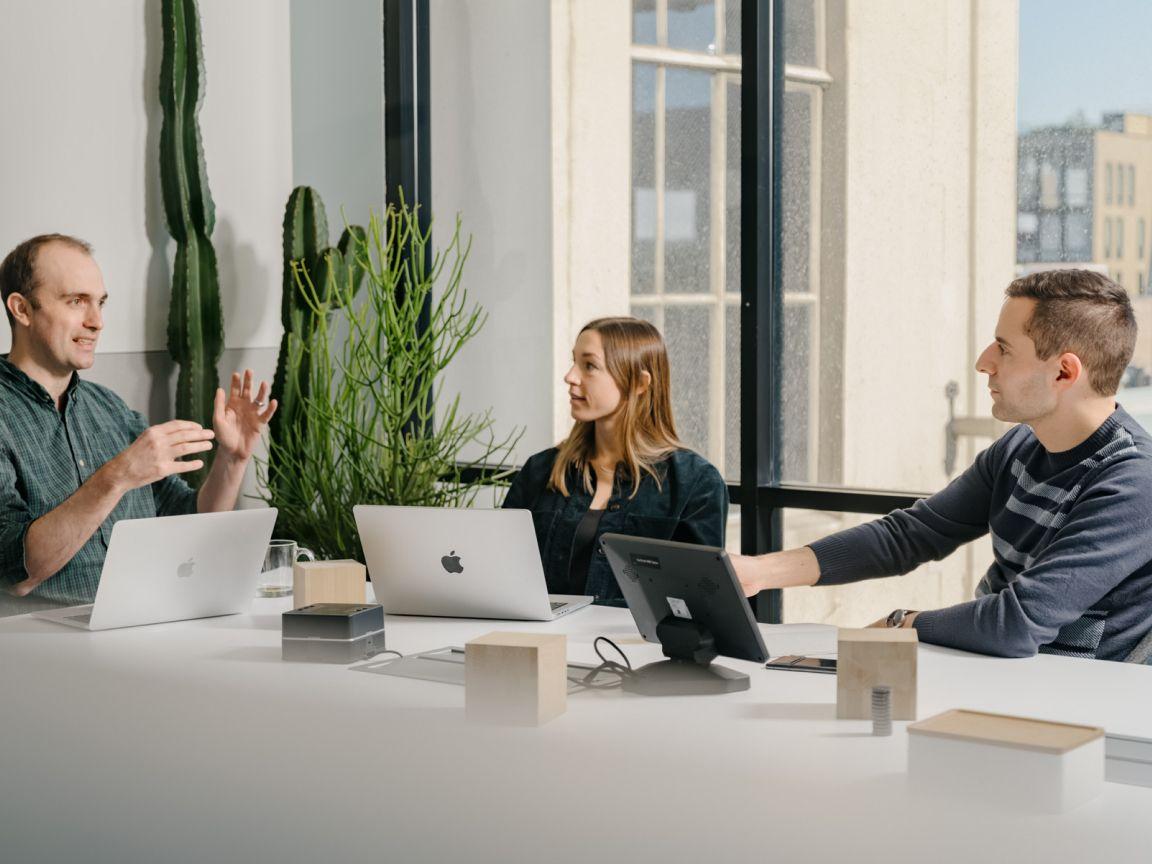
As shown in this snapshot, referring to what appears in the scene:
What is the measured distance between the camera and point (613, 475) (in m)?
3.36

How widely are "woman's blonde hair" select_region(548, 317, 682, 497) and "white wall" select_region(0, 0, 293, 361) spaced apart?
1.65 m

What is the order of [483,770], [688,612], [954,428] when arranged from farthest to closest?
[954,428] → [688,612] → [483,770]

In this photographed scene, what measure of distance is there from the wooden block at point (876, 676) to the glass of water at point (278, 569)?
4.52 feet

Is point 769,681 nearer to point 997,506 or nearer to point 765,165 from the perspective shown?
point 997,506

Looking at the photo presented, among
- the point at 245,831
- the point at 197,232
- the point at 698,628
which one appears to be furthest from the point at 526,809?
the point at 197,232

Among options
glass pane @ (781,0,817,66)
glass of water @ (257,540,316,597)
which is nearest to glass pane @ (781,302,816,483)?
glass pane @ (781,0,817,66)

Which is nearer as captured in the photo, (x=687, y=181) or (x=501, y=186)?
(x=687, y=181)

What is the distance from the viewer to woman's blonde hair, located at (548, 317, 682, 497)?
11.0 feet

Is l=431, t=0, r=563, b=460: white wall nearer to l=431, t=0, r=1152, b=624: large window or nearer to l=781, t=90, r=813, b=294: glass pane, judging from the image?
l=431, t=0, r=1152, b=624: large window

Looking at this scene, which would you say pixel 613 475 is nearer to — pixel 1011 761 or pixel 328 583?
pixel 328 583

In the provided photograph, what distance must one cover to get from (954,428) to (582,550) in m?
1.16

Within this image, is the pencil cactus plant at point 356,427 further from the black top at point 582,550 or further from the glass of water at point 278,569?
the glass of water at point 278,569

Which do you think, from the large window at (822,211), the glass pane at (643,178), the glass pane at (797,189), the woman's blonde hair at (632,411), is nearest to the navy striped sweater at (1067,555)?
the woman's blonde hair at (632,411)

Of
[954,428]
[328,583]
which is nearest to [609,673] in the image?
[328,583]
